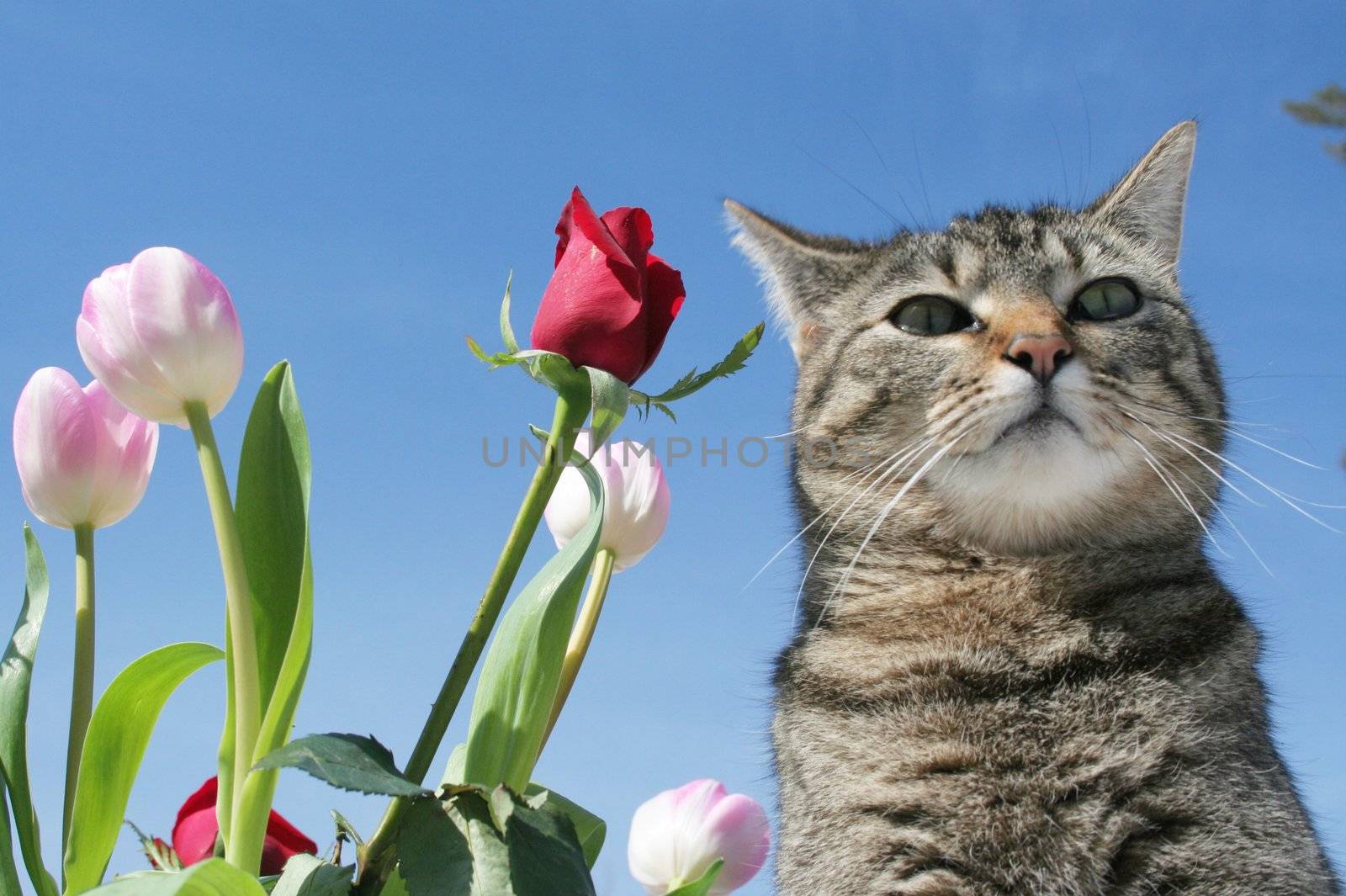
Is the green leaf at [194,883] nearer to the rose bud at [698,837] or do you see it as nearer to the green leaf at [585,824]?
the green leaf at [585,824]

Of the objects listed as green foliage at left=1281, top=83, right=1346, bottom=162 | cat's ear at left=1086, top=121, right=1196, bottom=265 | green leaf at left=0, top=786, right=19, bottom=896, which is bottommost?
green leaf at left=0, top=786, right=19, bottom=896

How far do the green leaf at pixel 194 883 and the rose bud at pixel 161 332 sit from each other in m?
0.36

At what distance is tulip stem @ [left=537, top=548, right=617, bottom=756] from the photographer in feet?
3.47

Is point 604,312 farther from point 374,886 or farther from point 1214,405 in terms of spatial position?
point 1214,405

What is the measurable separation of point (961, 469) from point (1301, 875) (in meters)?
0.68

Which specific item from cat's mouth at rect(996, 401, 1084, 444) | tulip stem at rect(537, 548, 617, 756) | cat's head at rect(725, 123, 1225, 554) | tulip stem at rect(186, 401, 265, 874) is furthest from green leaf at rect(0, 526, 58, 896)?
cat's mouth at rect(996, 401, 1084, 444)

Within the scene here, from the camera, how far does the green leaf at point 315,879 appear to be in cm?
78

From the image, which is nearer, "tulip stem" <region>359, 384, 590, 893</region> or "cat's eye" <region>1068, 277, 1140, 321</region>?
"tulip stem" <region>359, 384, 590, 893</region>

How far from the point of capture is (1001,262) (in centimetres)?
200

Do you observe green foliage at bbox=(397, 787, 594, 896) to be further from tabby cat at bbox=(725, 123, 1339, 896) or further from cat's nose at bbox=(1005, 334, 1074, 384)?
A: cat's nose at bbox=(1005, 334, 1074, 384)

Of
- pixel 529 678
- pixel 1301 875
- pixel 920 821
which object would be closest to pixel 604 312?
pixel 529 678

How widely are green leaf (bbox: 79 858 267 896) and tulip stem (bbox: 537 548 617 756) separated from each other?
0.32 m

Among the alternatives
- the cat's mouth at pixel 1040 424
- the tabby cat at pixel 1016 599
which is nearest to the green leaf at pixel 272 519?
the tabby cat at pixel 1016 599

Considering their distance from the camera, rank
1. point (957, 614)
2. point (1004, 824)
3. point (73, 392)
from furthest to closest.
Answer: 1. point (957, 614)
2. point (1004, 824)
3. point (73, 392)
